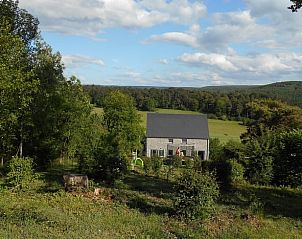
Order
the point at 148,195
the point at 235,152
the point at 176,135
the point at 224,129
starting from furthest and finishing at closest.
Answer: the point at 224,129 < the point at 176,135 < the point at 235,152 < the point at 148,195

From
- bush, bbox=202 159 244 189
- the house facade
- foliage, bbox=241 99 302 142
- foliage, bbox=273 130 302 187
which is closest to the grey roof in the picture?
the house facade

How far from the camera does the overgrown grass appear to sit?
1204 centimetres

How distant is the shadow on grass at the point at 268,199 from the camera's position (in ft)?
54.7

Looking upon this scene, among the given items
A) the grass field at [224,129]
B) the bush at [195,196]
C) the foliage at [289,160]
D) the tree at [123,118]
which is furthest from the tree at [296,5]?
the grass field at [224,129]

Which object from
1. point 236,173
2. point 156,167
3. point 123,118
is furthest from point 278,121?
point 236,173

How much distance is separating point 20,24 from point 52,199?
12361 millimetres

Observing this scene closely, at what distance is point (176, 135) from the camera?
61.4 meters

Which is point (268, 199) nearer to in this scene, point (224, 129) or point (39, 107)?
point (39, 107)

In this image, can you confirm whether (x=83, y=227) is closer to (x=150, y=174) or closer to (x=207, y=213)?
(x=207, y=213)

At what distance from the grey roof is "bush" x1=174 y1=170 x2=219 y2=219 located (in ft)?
149

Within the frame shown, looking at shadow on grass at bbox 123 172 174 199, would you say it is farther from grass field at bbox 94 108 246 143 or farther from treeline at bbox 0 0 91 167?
grass field at bbox 94 108 246 143

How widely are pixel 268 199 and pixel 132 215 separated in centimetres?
786

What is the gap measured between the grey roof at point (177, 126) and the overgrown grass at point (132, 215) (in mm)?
40339

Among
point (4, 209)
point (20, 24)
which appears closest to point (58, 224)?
point (4, 209)
